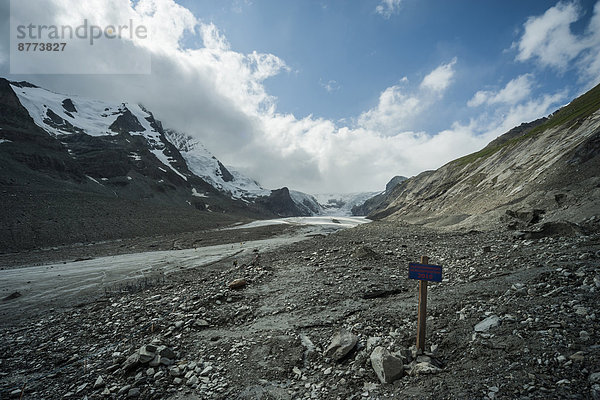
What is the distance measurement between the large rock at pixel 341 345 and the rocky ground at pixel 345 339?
0.03 m

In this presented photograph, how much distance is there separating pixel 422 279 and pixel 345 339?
9.29 ft

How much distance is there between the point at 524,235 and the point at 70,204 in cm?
8189

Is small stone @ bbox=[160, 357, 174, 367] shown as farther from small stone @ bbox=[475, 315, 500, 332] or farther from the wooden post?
small stone @ bbox=[475, 315, 500, 332]

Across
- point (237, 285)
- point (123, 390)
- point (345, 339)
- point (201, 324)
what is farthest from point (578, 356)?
point (237, 285)

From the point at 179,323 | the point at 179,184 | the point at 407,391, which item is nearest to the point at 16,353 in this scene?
the point at 179,323

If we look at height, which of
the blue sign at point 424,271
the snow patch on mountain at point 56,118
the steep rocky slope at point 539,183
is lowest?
the blue sign at point 424,271

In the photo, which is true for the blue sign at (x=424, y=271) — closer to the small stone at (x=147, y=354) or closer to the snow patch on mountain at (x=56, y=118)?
the small stone at (x=147, y=354)

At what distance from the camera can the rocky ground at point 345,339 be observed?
547 centimetres

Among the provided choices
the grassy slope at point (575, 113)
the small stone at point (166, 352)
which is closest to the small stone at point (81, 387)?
the small stone at point (166, 352)

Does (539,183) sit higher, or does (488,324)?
(539,183)

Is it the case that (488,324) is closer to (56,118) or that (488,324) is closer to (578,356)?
(578,356)

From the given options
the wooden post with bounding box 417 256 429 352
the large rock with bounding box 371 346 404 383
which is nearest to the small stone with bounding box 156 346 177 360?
the large rock with bounding box 371 346 404 383

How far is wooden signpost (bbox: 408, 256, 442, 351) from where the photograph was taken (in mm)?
6765

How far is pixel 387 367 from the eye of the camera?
6082mm
